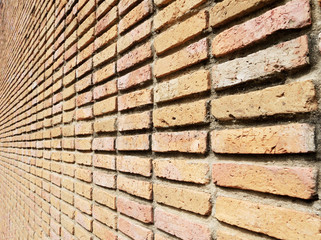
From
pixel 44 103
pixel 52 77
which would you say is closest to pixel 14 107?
pixel 44 103

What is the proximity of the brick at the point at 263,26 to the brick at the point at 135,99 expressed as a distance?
1.35ft

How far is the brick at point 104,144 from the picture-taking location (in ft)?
5.23

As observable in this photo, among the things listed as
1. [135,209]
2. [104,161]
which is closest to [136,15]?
[104,161]

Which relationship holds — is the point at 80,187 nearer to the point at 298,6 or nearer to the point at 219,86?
the point at 219,86

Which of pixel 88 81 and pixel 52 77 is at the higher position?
pixel 52 77

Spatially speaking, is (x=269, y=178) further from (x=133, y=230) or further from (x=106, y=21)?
(x=106, y=21)

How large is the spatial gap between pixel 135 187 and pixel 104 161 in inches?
14.4

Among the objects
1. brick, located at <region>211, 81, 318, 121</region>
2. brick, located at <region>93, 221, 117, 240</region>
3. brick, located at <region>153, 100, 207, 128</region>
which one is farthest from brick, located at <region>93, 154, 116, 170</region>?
brick, located at <region>211, 81, 318, 121</region>

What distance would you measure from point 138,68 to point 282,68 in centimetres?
75

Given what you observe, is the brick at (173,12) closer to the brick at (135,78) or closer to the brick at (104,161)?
the brick at (135,78)

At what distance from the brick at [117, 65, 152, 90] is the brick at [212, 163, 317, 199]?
0.55 meters

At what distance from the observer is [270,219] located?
81 centimetres

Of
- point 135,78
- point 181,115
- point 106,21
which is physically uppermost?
point 106,21

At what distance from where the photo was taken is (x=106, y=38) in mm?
1642
